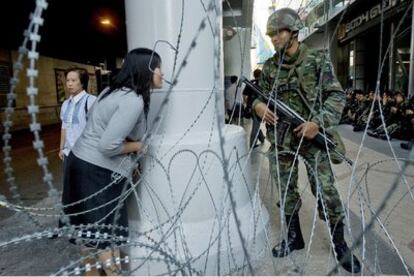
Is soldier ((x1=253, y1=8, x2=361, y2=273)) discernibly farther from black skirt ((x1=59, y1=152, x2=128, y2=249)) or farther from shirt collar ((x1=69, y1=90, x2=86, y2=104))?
shirt collar ((x1=69, y1=90, x2=86, y2=104))

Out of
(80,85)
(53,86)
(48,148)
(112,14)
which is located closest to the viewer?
(80,85)

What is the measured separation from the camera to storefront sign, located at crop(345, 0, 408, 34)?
10.4 metres

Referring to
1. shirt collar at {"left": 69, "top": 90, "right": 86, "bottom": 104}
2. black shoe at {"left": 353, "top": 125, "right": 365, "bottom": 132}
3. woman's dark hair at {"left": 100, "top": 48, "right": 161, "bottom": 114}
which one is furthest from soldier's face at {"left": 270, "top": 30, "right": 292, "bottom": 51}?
black shoe at {"left": 353, "top": 125, "right": 365, "bottom": 132}

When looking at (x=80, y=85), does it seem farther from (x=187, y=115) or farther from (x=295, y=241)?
(x=295, y=241)

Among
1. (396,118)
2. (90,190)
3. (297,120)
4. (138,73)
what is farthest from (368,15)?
(90,190)

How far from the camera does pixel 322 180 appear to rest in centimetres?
238

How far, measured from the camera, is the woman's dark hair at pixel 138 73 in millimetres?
1878

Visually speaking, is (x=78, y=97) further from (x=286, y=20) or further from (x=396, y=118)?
(x=396, y=118)

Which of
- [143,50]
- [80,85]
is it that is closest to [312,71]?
[143,50]

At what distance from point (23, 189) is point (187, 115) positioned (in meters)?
3.24

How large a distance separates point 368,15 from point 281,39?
1226 cm

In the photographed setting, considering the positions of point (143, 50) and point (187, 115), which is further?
point (187, 115)

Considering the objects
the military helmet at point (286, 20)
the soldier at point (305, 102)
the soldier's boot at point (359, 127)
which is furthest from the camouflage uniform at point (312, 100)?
the soldier's boot at point (359, 127)

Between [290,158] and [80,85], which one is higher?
[80,85]
